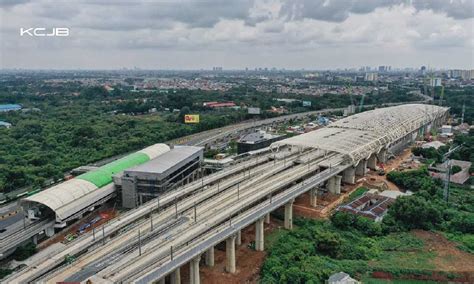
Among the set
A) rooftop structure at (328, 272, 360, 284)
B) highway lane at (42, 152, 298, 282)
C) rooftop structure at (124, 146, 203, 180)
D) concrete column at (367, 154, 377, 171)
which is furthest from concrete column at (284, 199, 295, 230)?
concrete column at (367, 154, 377, 171)

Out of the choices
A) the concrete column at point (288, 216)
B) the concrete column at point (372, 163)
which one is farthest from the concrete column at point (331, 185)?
the concrete column at point (372, 163)

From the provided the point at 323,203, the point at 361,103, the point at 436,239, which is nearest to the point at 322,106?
the point at 361,103

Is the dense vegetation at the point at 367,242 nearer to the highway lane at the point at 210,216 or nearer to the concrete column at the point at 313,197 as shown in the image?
the concrete column at the point at 313,197

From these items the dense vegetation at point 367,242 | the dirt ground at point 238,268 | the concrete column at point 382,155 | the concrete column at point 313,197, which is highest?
the concrete column at point 382,155

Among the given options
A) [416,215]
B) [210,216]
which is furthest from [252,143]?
[210,216]

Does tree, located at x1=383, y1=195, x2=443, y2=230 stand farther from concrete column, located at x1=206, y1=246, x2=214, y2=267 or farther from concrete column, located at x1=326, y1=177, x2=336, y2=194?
concrete column, located at x1=206, y1=246, x2=214, y2=267

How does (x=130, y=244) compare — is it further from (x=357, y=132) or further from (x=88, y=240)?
(x=357, y=132)
